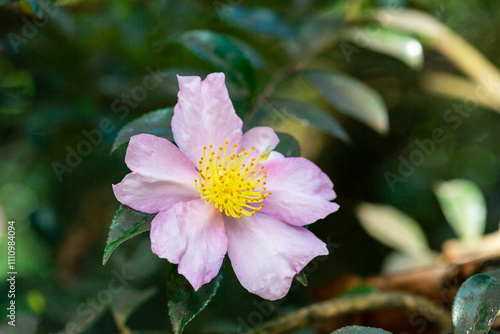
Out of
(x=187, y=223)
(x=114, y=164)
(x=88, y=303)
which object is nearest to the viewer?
(x=187, y=223)

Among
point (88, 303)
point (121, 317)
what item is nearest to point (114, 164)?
point (88, 303)

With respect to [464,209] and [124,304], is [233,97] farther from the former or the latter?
[464,209]

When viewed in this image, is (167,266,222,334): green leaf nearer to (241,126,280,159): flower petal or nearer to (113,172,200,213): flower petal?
(113,172,200,213): flower petal

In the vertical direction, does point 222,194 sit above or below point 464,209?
above

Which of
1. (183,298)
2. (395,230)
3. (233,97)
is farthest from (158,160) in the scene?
(395,230)

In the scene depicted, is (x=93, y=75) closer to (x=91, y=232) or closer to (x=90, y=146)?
(x=90, y=146)

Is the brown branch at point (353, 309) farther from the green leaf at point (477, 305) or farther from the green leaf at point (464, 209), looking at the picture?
the green leaf at point (464, 209)
